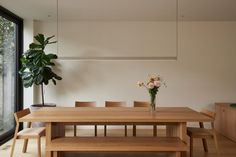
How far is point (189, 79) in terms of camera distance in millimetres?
6441

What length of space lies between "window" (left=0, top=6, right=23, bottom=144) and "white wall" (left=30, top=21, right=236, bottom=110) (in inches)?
28.6

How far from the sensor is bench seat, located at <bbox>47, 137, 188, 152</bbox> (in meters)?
3.54

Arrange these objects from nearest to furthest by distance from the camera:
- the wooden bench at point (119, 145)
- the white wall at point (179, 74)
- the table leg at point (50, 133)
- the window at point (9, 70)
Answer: the wooden bench at point (119, 145) < the table leg at point (50, 133) < the window at point (9, 70) < the white wall at point (179, 74)

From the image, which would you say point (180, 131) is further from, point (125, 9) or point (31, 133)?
point (125, 9)

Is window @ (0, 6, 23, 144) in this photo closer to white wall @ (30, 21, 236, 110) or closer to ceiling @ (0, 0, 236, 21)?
ceiling @ (0, 0, 236, 21)

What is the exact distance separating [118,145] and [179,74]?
3412mm

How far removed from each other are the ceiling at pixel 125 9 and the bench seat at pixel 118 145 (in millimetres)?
2571

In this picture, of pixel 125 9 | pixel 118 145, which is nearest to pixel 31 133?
pixel 118 145

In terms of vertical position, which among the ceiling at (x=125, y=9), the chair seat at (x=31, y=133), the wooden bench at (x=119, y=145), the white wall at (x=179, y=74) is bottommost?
the wooden bench at (x=119, y=145)

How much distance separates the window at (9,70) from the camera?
5359 millimetres

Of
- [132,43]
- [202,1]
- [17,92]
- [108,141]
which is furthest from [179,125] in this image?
[17,92]

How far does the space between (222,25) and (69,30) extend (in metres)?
3.83

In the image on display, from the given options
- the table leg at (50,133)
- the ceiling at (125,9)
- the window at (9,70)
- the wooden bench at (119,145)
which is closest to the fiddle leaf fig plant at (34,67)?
the window at (9,70)

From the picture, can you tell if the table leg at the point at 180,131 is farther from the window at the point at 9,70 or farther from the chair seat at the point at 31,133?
the window at the point at 9,70
